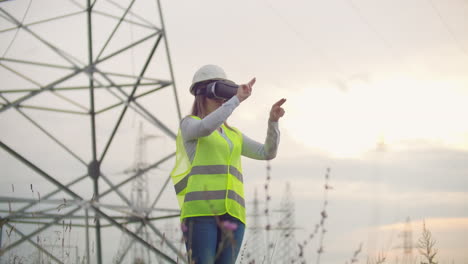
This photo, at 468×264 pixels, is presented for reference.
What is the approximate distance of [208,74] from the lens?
4594 mm

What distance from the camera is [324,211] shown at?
406 cm

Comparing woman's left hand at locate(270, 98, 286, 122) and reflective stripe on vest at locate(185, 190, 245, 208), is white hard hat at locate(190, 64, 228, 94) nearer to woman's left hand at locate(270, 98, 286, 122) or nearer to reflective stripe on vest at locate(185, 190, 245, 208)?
woman's left hand at locate(270, 98, 286, 122)

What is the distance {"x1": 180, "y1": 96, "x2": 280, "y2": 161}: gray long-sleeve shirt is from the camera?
13.5 ft

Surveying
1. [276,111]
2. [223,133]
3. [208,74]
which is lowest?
[223,133]

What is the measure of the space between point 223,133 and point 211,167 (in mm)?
348

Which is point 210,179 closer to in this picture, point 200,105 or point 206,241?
point 206,241

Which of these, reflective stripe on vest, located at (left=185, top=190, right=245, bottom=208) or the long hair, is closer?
reflective stripe on vest, located at (left=185, top=190, right=245, bottom=208)

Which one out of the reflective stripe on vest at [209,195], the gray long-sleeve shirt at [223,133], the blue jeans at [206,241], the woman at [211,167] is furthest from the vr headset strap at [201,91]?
the blue jeans at [206,241]

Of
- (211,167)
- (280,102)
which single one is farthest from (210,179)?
(280,102)

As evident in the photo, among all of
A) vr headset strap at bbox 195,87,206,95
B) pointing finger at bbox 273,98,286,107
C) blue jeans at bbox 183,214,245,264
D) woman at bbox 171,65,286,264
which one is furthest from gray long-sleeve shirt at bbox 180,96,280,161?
blue jeans at bbox 183,214,245,264

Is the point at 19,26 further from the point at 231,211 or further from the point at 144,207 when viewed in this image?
the point at 231,211

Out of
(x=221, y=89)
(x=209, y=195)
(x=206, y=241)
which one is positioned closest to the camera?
(x=206, y=241)

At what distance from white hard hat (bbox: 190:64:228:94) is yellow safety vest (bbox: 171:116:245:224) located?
401mm

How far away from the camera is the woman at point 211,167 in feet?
13.4
